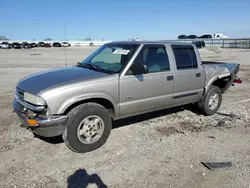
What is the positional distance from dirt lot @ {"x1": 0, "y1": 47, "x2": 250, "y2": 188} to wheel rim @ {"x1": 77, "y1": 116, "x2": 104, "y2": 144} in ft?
0.79

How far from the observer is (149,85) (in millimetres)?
4328

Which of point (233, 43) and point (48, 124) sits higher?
point (233, 43)

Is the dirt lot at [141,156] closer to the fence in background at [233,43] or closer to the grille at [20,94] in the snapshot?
the grille at [20,94]

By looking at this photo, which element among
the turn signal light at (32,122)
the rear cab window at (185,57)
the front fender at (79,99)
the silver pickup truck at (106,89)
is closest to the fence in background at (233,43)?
the rear cab window at (185,57)

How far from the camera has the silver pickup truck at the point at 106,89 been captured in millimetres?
3455

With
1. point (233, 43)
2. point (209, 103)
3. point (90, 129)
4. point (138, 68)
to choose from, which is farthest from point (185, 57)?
point (233, 43)

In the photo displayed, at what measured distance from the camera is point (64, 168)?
334 cm

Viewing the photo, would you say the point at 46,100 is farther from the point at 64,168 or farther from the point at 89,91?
the point at 64,168

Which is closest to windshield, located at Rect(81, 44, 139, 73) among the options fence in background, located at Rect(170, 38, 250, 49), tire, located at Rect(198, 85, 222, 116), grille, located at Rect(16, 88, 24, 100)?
grille, located at Rect(16, 88, 24, 100)

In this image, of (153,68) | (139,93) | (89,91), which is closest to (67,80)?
(89,91)

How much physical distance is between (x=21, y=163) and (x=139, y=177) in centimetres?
181

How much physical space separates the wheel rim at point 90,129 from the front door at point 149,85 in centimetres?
50

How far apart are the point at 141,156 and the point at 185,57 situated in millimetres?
2530

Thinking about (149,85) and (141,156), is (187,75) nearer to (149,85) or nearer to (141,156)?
(149,85)
